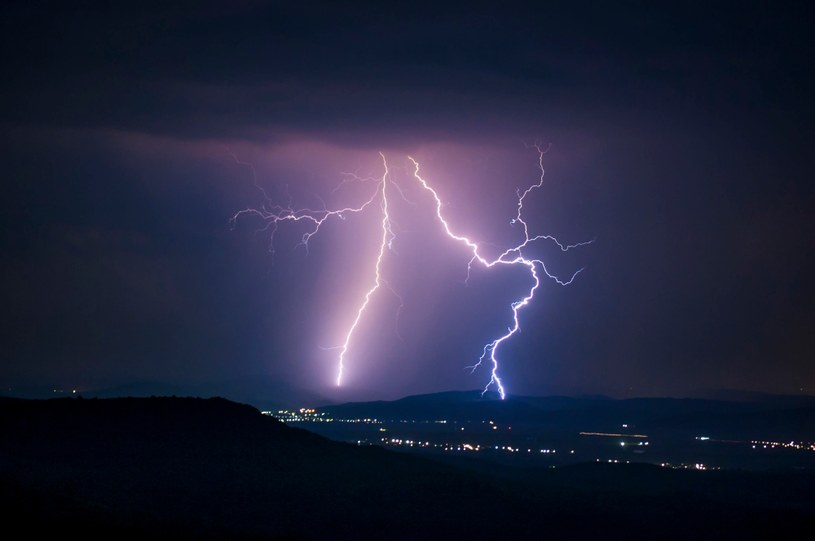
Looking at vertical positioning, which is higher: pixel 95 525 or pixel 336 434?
pixel 336 434

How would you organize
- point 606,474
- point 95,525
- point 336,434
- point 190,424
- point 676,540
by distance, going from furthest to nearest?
1. point 336,434
2. point 606,474
3. point 190,424
4. point 676,540
5. point 95,525

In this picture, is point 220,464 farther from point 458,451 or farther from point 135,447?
point 458,451

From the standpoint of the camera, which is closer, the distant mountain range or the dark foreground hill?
the dark foreground hill

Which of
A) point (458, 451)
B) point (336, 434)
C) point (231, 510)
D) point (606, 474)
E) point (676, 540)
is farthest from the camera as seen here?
point (336, 434)

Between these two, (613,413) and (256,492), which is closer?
(256,492)

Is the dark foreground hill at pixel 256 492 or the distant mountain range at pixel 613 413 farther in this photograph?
the distant mountain range at pixel 613 413

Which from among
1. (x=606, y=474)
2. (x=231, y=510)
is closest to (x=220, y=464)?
(x=231, y=510)

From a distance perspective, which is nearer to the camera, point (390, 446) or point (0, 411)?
point (0, 411)

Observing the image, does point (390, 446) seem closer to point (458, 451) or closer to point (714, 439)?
point (458, 451)
